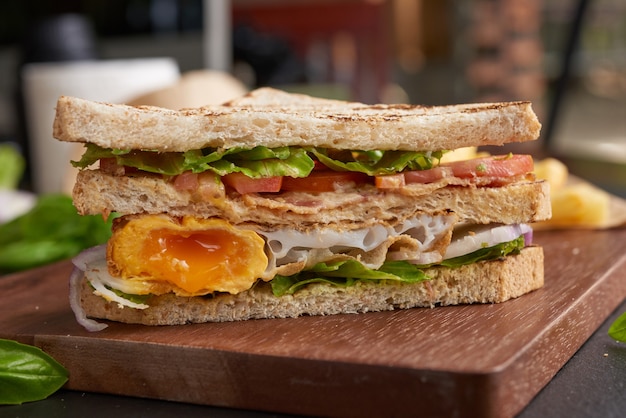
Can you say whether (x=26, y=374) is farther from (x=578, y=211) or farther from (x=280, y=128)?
(x=578, y=211)

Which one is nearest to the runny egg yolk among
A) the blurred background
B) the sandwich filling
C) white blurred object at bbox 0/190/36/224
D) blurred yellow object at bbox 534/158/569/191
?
the sandwich filling

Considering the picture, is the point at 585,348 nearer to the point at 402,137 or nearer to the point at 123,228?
the point at 402,137

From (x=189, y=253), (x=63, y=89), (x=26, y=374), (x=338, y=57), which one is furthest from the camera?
(x=338, y=57)

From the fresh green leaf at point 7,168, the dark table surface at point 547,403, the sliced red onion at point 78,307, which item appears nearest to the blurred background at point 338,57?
the fresh green leaf at point 7,168

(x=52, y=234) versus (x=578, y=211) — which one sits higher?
(x=578, y=211)

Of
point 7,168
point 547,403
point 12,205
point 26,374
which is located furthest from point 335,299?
point 7,168

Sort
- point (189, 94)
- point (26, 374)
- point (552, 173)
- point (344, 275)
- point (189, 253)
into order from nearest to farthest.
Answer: point (26, 374) → point (189, 253) → point (344, 275) → point (552, 173) → point (189, 94)

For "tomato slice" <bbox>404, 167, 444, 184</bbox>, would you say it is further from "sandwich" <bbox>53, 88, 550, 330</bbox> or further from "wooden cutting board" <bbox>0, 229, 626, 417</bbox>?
"wooden cutting board" <bbox>0, 229, 626, 417</bbox>
